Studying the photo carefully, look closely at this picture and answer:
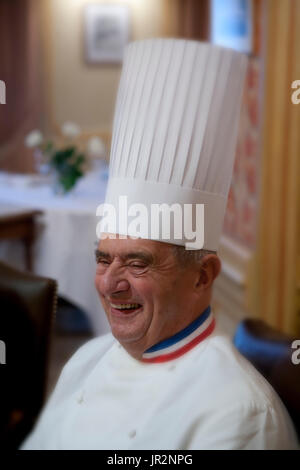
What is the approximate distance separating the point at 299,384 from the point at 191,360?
0.65ft

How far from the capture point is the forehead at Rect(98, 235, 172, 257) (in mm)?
711

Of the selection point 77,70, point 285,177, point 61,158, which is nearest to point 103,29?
point 77,70

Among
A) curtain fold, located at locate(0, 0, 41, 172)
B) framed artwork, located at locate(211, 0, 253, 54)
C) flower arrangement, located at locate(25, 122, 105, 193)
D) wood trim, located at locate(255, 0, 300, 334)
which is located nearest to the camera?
wood trim, located at locate(255, 0, 300, 334)

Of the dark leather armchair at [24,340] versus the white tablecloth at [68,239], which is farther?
the dark leather armchair at [24,340]

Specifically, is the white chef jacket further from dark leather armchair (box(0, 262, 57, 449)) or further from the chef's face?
dark leather armchair (box(0, 262, 57, 449))

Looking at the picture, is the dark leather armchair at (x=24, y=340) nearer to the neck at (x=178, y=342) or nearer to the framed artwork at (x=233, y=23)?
the neck at (x=178, y=342)

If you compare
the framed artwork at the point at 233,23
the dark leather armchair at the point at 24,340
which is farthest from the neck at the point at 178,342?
the framed artwork at the point at 233,23

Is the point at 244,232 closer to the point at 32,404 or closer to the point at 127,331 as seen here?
the point at 32,404

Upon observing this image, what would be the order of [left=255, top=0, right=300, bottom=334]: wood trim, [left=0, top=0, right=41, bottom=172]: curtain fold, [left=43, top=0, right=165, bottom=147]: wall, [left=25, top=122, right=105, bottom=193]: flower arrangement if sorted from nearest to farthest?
[left=255, top=0, right=300, bottom=334]: wood trim → [left=25, top=122, right=105, bottom=193]: flower arrangement → [left=0, top=0, right=41, bottom=172]: curtain fold → [left=43, top=0, right=165, bottom=147]: wall

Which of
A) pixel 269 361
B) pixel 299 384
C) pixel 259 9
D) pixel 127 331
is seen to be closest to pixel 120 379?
pixel 127 331

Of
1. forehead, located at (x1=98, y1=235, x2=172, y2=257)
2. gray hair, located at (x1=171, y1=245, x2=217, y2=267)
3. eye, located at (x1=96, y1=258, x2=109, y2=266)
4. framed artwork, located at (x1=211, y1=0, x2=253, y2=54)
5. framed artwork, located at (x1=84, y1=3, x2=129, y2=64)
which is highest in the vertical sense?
framed artwork, located at (x1=84, y1=3, x2=129, y2=64)

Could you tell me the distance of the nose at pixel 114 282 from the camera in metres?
0.71

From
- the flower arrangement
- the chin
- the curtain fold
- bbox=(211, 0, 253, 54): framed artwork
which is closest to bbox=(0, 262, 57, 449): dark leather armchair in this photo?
the chin

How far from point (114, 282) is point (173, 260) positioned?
67 millimetres
